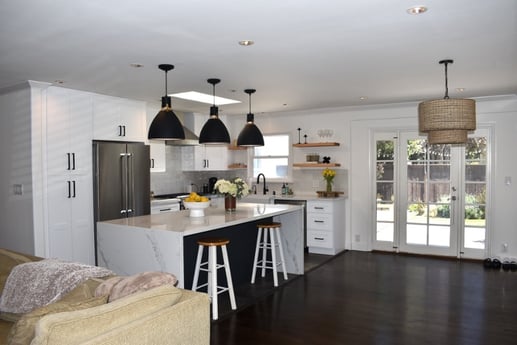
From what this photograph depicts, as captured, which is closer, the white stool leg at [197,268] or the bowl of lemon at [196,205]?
the white stool leg at [197,268]

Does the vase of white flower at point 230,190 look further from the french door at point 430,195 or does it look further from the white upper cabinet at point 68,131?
the french door at point 430,195

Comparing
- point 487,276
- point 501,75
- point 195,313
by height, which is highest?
point 501,75

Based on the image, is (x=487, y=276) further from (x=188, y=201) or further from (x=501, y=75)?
(x=188, y=201)

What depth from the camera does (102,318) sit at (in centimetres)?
174

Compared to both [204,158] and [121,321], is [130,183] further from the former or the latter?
[121,321]

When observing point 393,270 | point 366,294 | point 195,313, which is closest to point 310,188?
point 393,270

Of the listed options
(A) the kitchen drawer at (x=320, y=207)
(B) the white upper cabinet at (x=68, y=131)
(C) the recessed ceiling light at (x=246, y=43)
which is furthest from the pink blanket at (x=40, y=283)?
(A) the kitchen drawer at (x=320, y=207)

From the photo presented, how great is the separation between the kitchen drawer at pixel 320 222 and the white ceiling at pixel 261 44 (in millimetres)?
2223

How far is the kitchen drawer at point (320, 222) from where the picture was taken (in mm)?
6520

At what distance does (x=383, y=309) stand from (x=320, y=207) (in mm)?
2671

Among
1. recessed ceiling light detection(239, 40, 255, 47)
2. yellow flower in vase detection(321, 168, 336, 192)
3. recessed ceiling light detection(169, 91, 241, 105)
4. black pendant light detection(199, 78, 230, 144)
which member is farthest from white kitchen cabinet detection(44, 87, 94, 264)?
yellow flower in vase detection(321, 168, 336, 192)

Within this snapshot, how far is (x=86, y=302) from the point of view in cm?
202

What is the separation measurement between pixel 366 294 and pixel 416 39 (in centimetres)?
275

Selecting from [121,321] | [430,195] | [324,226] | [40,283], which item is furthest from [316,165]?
[121,321]
